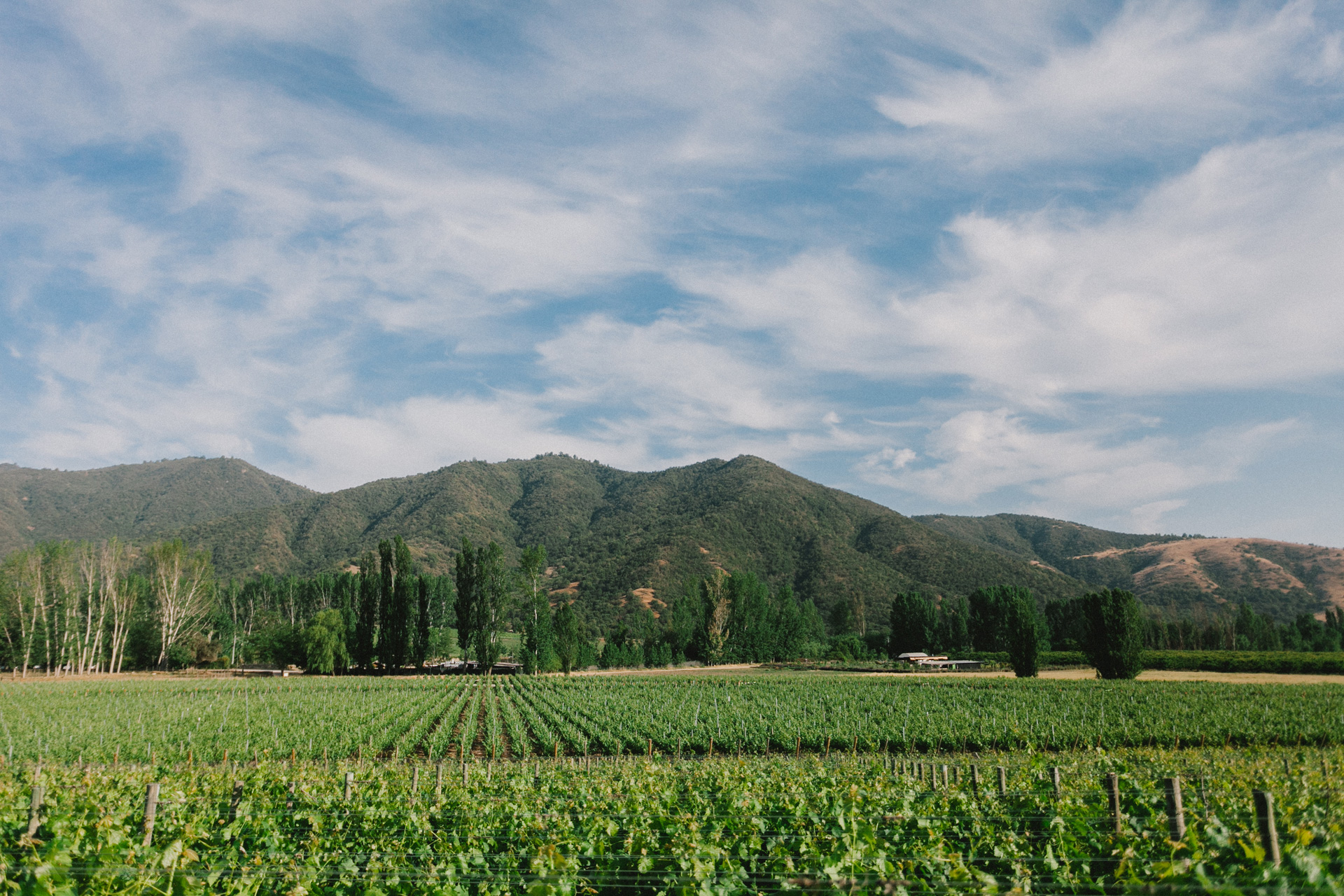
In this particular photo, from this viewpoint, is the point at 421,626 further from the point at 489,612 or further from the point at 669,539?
the point at 669,539

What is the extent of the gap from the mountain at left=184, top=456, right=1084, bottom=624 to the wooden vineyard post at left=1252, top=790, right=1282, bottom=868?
111m

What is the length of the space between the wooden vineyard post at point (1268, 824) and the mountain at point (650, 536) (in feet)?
363

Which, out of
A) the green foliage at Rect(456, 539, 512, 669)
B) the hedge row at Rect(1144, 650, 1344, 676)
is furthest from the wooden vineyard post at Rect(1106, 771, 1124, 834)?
the hedge row at Rect(1144, 650, 1344, 676)

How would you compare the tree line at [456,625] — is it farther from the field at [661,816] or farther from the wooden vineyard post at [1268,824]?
the wooden vineyard post at [1268,824]

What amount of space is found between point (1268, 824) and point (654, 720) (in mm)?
26057

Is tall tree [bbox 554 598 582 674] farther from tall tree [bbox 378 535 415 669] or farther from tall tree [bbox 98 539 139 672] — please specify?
tall tree [bbox 98 539 139 672]

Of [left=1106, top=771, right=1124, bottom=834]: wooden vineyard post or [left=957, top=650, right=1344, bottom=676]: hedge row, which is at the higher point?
[left=1106, top=771, right=1124, bottom=834]: wooden vineyard post

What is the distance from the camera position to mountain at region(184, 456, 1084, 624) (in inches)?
4909

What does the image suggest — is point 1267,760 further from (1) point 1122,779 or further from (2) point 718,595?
(2) point 718,595

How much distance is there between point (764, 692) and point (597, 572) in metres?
97.6

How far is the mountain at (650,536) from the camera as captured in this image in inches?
4909

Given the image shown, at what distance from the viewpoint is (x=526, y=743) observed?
78.2 ft

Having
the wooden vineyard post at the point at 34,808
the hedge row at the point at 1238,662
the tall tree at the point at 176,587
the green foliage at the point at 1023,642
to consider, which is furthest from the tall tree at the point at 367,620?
the hedge row at the point at 1238,662

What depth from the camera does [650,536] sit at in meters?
151
